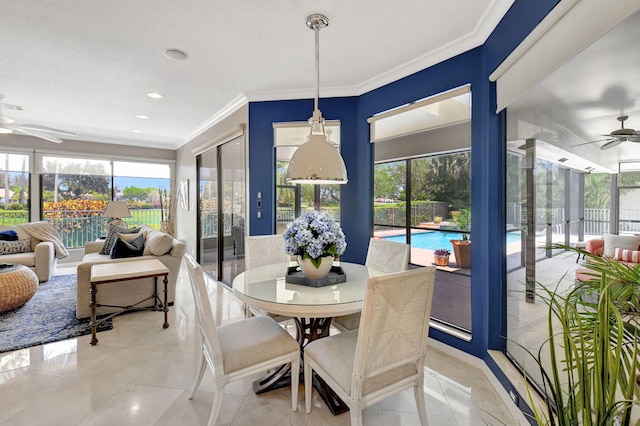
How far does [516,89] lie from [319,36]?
4.76ft

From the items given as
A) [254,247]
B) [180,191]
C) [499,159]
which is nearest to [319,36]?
[499,159]

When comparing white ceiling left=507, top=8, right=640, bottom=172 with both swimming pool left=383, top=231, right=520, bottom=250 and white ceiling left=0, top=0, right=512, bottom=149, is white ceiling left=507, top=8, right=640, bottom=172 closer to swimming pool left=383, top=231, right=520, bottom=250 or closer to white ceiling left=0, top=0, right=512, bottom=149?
white ceiling left=0, top=0, right=512, bottom=149

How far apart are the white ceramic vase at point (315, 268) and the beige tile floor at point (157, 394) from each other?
801 millimetres

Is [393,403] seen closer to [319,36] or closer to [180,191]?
[319,36]

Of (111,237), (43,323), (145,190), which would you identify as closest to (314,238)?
(43,323)

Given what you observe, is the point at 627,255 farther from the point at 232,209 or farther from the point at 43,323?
the point at 43,323

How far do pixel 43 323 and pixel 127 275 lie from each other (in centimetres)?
111

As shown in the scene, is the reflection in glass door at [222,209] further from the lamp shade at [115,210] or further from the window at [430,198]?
the window at [430,198]

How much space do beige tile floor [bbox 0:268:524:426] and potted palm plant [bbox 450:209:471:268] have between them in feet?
7.37

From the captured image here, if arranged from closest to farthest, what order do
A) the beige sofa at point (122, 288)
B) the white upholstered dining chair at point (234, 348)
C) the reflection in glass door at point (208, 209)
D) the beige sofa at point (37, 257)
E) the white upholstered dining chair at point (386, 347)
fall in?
1. the white upholstered dining chair at point (386, 347)
2. the white upholstered dining chair at point (234, 348)
3. the beige sofa at point (122, 288)
4. the beige sofa at point (37, 257)
5. the reflection in glass door at point (208, 209)

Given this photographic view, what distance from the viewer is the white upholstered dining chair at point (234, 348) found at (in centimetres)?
155

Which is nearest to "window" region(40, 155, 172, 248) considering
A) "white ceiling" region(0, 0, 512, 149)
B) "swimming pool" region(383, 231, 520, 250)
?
"white ceiling" region(0, 0, 512, 149)

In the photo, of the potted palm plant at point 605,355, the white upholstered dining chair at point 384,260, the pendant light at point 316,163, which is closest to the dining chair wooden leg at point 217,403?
the white upholstered dining chair at point 384,260

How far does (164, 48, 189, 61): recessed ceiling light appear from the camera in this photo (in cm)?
252
